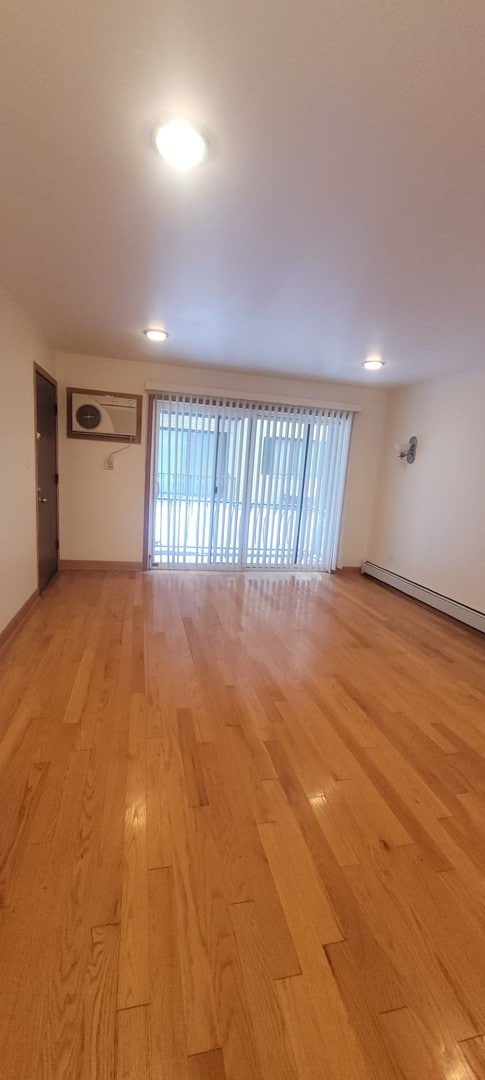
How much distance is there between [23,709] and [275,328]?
299cm

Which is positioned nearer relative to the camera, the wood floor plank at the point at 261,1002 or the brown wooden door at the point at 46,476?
the wood floor plank at the point at 261,1002

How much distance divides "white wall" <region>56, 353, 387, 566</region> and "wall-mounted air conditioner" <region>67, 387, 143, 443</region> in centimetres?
8

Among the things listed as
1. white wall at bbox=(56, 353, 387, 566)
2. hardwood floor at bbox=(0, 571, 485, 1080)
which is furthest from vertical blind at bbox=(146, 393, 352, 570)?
hardwood floor at bbox=(0, 571, 485, 1080)

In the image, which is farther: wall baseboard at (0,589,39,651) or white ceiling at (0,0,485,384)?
wall baseboard at (0,589,39,651)

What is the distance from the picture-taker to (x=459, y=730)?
227cm

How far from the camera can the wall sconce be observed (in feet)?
15.3

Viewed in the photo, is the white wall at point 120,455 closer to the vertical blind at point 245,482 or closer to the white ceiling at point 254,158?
the vertical blind at point 245,482

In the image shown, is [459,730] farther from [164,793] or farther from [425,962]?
[164,793]

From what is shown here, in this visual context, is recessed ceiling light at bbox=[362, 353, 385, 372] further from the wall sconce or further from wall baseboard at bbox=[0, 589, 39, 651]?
wall baseboard at bbox=[0, 589, 39, 651]

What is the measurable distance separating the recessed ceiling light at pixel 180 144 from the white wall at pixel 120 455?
10.6 feet

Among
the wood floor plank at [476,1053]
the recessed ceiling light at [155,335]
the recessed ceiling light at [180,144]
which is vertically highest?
the recessed ceiling light at [155,335]

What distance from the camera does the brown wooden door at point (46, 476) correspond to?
3.76 metres

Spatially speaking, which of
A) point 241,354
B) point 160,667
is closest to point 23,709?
point 160,667

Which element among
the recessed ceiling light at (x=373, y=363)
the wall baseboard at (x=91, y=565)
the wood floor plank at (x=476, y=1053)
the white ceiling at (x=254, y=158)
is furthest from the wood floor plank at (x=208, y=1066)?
the wall baseboard at (x=91, y=565)
